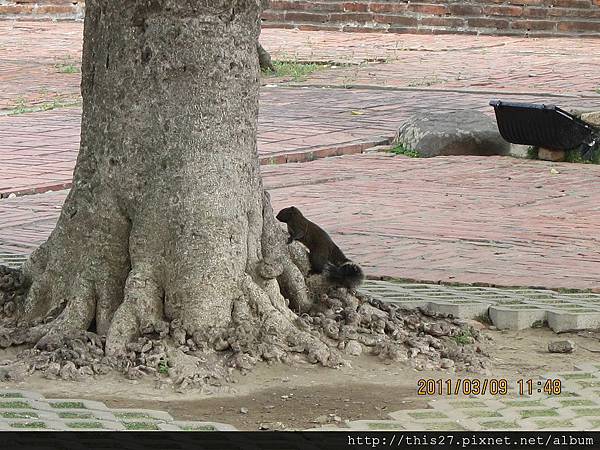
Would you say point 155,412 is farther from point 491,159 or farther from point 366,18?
point 366,18

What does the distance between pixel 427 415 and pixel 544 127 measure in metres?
5.77

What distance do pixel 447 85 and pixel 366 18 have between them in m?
6.46

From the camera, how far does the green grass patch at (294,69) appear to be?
1496cm

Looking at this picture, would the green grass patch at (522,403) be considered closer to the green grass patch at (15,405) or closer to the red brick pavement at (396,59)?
the green grass patch at (15,405)

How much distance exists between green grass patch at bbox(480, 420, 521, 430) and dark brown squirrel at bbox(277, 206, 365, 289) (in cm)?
129

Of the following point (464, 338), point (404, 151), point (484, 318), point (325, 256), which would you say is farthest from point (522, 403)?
point (404, 151)

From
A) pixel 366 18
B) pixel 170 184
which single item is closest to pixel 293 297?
pixel 170 184

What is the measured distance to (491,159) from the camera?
1013 cm

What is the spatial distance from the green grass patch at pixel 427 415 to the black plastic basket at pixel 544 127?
5.50 meters

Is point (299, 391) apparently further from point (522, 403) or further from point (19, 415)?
point (19, 415)

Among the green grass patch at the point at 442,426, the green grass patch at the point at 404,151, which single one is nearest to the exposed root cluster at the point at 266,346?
the green grass patch at the point at 442,426

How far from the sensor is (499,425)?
4.22 metres

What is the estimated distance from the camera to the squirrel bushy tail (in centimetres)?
541
